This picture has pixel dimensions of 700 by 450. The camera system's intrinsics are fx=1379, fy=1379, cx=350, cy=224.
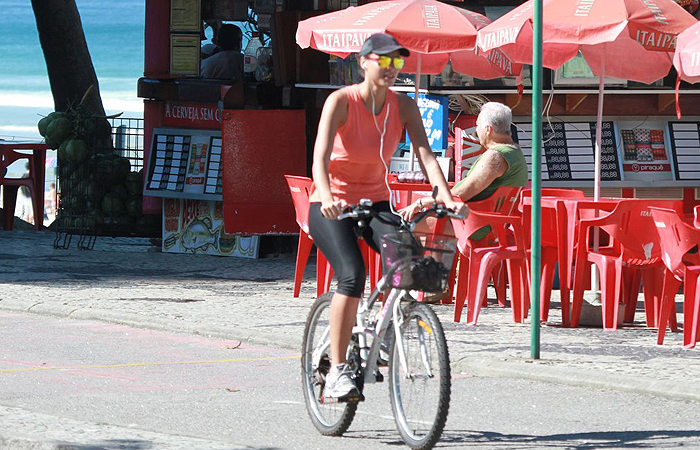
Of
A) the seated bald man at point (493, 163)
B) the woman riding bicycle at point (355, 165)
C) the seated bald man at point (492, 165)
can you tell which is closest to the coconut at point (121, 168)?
the seated bald man at point (492, 165)

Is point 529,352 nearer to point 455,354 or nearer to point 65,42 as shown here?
point 455,354

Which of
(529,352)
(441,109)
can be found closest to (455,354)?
(529,352)

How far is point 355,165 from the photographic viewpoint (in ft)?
20.7

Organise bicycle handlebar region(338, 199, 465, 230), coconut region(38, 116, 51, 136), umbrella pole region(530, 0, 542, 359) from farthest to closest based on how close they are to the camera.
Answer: coconut region(38, 116, 51, 136) < umbrella pole region(530, 0, 542, 359) < bicycle handlebar region(338, 199, 465, 230)

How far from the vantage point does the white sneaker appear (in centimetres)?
612

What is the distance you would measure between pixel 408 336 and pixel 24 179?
1780cm

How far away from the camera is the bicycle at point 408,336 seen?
5816 mm

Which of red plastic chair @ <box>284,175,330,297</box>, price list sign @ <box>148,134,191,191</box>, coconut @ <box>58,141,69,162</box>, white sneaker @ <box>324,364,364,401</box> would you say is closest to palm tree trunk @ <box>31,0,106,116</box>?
coconut @ <box>58,141,69,162</box>

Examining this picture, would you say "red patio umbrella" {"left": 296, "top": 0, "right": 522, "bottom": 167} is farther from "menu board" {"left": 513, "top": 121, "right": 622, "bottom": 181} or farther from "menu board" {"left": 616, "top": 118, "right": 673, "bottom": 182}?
"menu board" {"left": 616, "top": 118, "right": 673, "bottom": 182}

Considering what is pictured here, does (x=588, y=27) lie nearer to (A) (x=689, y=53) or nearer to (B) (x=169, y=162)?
(A) (x=689, y=53)

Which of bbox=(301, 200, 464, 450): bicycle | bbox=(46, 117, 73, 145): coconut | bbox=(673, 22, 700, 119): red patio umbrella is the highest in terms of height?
bbox=(673, 22, 700, 119): red patio umbrella

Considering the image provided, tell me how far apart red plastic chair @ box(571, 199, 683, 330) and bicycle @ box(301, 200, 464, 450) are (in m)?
4.26

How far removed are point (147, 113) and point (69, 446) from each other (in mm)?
13618

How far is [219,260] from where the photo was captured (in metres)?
17.6
